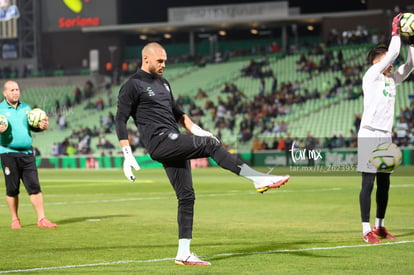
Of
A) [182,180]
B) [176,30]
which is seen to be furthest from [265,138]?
[182,180]

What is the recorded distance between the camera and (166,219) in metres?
16.3

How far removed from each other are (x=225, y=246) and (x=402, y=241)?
2.34 metres

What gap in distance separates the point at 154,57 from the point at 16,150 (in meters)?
5.74

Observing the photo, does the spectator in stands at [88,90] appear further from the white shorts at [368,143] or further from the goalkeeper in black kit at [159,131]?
the goalkeeper in black kit at [159,131]

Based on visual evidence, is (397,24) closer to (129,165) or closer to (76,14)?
(129,165)

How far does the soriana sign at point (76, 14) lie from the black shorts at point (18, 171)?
61418 mm

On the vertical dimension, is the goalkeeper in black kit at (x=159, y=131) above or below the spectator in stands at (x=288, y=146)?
above

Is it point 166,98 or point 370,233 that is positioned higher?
point 166,98

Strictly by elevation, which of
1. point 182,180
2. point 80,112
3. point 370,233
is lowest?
point 80,112

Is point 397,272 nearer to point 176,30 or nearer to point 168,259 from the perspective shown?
point 168,259

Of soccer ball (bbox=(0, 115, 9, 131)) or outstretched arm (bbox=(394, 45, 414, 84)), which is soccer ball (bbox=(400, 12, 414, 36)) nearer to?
outstretched arm (bbox=(394, 45, 414, 84))

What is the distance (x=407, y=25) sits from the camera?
11328 millimetres

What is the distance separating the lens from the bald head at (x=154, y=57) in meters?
9.95

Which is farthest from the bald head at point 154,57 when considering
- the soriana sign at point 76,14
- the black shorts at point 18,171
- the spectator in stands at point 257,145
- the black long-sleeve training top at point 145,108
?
the soriana sign at point 76,14
